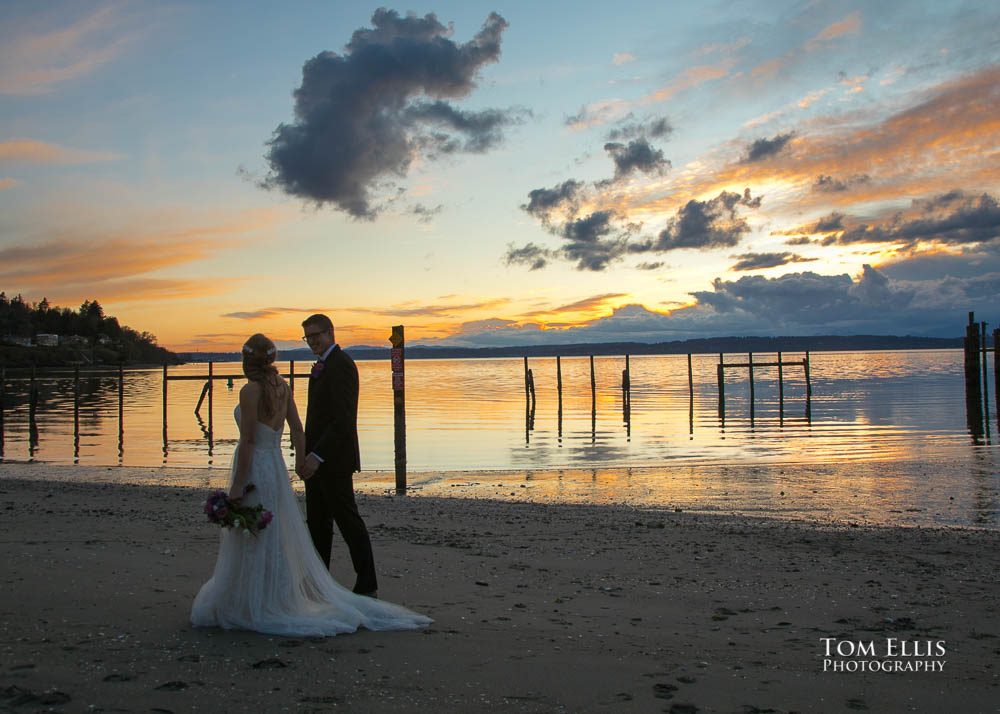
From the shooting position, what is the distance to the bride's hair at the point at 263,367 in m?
4.88

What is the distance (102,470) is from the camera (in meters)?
17.4

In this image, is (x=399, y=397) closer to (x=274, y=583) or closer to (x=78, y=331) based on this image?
(x=274, y=583)

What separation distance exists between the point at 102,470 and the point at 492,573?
544 inches

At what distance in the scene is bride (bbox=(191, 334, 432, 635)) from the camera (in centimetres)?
483

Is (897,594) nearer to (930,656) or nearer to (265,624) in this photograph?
(930,656)

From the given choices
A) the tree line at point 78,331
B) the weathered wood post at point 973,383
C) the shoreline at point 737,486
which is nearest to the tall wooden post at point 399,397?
the shoreline at point 737,486

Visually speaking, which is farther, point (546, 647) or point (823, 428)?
point (823, 428)

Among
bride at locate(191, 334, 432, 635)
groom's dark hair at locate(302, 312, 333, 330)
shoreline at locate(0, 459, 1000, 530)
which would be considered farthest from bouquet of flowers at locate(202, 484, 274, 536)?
shoreline at locate(0, 459, 1000, 530)

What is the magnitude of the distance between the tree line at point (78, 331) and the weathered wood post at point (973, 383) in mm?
117708

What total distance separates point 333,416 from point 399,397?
8002mm

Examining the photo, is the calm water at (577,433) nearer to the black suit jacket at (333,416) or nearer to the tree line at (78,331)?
the black suit jacket at (333,416)

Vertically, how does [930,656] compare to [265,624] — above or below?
below

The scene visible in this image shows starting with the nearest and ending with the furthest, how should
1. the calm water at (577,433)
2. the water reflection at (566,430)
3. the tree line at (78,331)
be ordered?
the calm water at (577,433), the water reflection at (566,430), the tree line at (78,331)

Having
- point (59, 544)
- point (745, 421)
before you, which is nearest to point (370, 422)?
point (745, 421)
